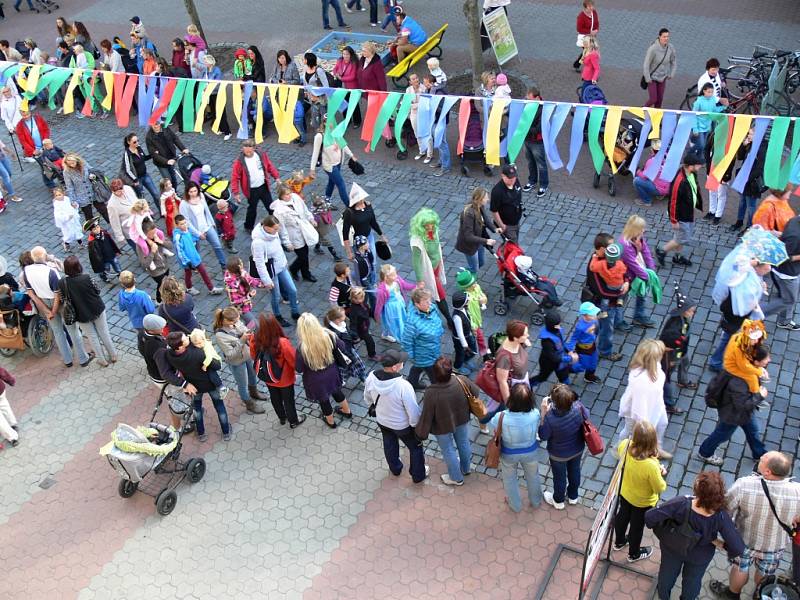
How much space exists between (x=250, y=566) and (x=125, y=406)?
10.3 ft

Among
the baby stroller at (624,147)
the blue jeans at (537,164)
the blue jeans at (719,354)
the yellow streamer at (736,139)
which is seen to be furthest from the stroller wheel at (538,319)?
the blue jeans at (537,164)

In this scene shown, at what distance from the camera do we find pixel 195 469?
8664 millimetres

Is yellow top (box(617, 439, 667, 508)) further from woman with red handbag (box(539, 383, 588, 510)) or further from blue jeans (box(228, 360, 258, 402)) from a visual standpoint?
blue jeans (box(228, 360, 258, 402))

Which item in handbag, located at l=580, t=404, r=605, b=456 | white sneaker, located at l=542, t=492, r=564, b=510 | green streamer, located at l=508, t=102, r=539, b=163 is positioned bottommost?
white sneaker, located at l=542, t=492, r=564, b=510

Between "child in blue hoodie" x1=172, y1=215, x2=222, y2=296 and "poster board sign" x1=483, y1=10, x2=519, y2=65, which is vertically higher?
"poster board sign" x1=483, y1=10, x2=519, y2=65

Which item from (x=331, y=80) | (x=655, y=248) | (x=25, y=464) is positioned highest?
(x=331, y=80)

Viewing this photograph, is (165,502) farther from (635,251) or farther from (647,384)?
(635,251)

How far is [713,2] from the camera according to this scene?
734 inches

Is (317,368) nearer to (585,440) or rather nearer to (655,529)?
(585,440)

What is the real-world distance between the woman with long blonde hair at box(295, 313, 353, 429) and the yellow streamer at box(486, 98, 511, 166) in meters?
4.07

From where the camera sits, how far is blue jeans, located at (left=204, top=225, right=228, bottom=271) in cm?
1165

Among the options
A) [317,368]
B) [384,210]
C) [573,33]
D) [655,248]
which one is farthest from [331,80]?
[317,368]

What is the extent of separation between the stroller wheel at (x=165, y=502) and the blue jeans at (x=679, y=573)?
4.89 meters

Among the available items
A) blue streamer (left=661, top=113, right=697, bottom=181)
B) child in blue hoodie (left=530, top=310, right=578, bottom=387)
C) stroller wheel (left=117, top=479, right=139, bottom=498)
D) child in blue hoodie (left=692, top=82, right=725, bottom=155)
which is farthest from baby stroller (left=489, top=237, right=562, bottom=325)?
stroller wheel (left=117, top=479, right=139, bottom=498)
